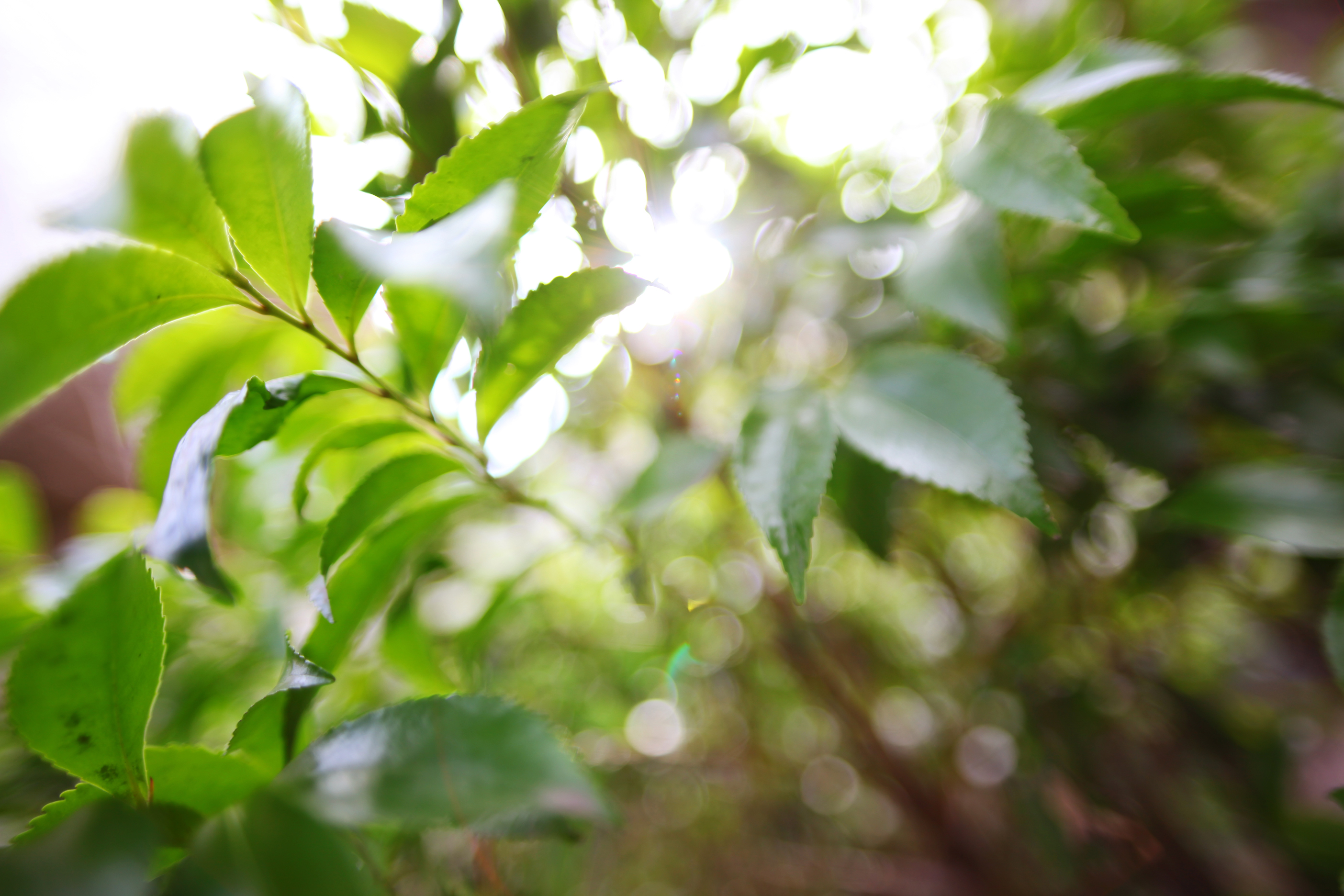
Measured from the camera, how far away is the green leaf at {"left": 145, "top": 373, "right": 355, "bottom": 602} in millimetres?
213

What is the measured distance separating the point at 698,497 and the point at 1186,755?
596mm

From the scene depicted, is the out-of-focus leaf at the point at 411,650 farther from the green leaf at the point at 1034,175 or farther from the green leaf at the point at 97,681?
the green leaf at the point at 1034,175

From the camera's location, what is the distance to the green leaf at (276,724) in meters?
0.23

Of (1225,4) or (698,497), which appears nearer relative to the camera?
(1225,4)

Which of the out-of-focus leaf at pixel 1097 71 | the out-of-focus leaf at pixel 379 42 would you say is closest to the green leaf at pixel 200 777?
the out-of-focus leaf at pixel 379 42

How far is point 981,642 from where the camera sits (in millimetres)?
812

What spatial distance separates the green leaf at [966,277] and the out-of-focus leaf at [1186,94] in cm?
7

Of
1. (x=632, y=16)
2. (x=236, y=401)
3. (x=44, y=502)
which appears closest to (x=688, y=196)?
(x=632, y=16)

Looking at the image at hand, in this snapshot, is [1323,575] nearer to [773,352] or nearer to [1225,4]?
[773,352]

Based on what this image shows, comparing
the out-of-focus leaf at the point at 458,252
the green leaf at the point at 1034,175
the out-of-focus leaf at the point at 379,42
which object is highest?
A: the out-of-focus leaf at the point at 379,42

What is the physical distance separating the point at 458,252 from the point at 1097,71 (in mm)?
358

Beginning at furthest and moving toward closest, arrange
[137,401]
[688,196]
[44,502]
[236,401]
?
[44,502] < [688,196] < [137,401] < [236,401]

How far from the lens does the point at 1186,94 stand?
0.99ft

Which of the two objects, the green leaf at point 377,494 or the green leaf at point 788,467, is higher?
the green leaf at point 377,494
